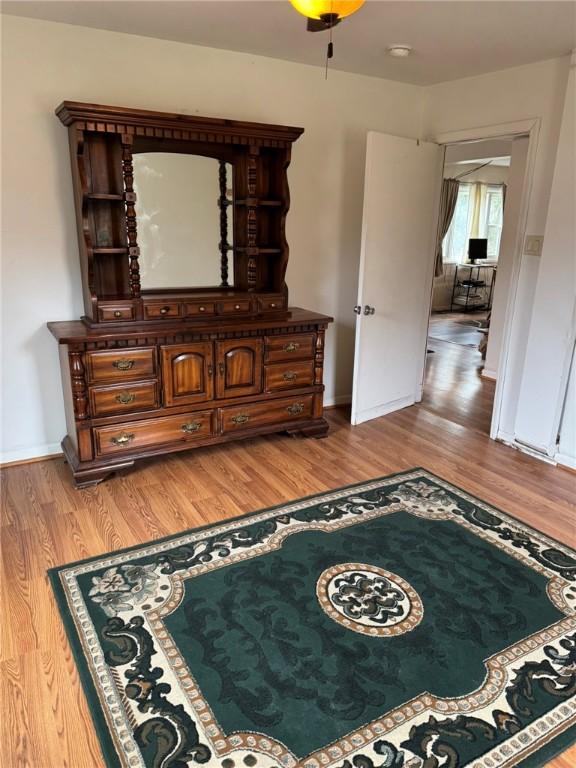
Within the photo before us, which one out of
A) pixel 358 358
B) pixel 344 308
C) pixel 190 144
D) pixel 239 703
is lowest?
pixel 239 703

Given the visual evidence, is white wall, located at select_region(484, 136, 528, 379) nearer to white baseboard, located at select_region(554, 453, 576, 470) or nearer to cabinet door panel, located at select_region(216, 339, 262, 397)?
white baseboard, located at select_region(554, 453, 576, 470)

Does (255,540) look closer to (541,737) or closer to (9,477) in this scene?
(541,737)

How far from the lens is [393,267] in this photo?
12.9 ft

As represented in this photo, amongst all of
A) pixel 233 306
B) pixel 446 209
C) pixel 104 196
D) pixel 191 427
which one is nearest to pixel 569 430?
pixel 233 306

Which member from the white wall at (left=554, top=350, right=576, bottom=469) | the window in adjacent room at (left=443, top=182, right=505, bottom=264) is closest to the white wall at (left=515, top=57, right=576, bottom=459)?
the white wall at (left=554, top=350, right=576, bottom=469)

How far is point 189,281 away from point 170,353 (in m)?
0.61

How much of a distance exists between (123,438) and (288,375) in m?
1.14

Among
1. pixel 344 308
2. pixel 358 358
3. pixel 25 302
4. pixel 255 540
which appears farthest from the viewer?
pixel 344 308

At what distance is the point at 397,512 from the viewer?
283cm

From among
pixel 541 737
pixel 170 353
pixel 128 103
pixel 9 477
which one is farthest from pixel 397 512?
pixel 128 103

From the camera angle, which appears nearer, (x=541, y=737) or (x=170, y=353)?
(x=541, y=737)

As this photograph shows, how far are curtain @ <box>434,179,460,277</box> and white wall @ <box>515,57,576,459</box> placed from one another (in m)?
5.86

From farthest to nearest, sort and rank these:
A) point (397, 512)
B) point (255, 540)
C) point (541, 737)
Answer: point (397, 512) → point (255, 540) → point (541, 737)

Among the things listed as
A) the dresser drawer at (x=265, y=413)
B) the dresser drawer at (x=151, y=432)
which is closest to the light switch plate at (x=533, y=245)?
the dresser drawer at (x=265, y=413)
